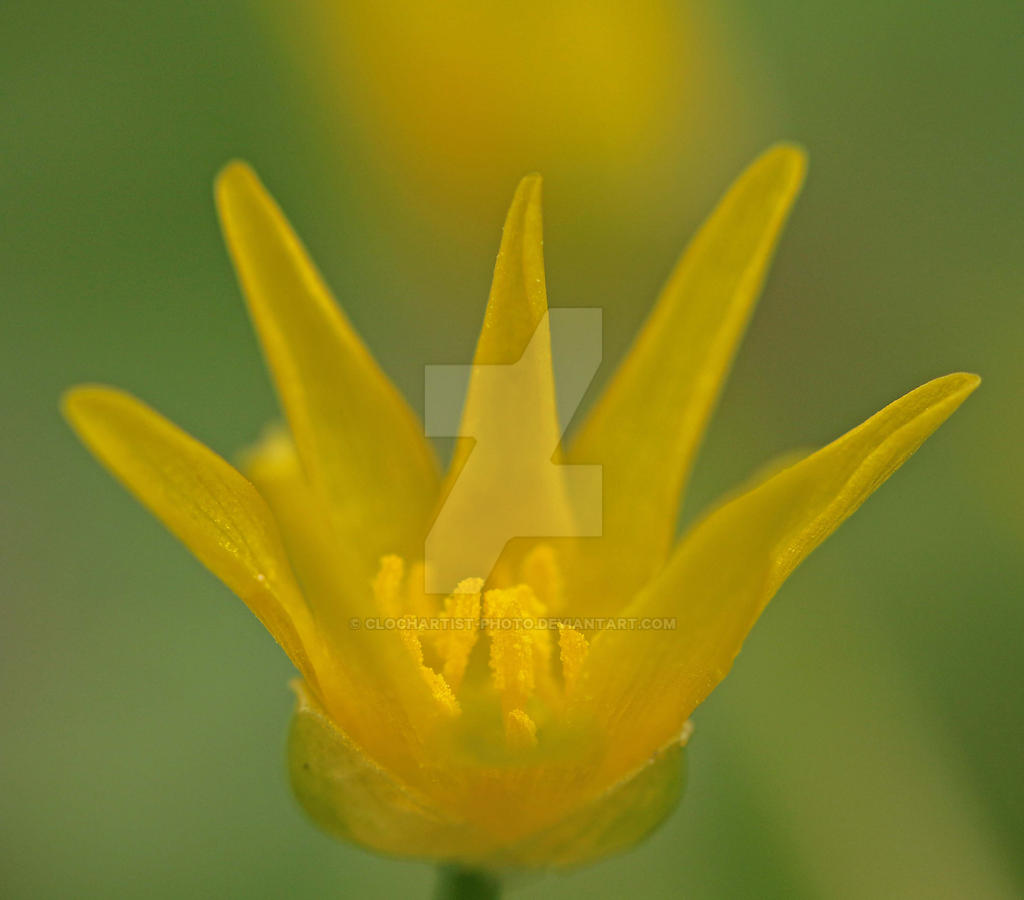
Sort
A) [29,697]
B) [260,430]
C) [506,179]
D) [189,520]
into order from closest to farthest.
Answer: [189,520] → [29,697] → [260,430] → [506,179]

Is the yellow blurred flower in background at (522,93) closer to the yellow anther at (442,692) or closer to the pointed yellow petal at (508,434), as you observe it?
the pointed yellow petal at (508,434)

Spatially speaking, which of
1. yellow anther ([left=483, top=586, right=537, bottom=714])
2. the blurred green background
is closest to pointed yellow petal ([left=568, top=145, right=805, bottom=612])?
yellow anther ([left=483, top=586, right=537, bottom=714])

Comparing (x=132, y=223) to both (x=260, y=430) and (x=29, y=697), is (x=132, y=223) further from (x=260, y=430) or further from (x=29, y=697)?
(x=29, y=697)

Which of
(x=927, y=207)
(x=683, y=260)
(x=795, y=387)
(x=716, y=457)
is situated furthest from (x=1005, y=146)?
(x=683, y=260)

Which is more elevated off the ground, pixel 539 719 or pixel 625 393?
pixel 625 393

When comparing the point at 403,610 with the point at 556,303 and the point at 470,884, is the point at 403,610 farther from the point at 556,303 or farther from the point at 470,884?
the point at 556,303

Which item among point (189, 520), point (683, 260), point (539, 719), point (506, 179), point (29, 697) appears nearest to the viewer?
point (189, 520)

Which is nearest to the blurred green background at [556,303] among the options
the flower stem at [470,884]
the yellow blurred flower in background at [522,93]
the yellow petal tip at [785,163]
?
the yellow blurred flower in background at [522,93]
